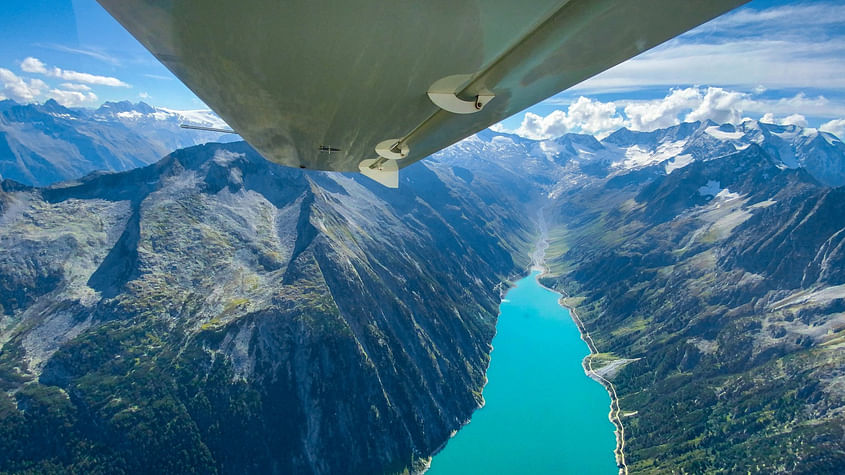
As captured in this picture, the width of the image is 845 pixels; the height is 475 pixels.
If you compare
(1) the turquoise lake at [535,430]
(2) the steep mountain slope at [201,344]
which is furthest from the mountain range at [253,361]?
(1) the turquoise lake at [535,430]

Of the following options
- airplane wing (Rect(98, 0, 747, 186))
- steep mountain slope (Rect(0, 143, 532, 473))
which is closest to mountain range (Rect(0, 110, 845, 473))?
steep mountain slope (Rect(0, 143, 532, 473))

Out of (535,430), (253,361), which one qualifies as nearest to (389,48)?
(253,361)

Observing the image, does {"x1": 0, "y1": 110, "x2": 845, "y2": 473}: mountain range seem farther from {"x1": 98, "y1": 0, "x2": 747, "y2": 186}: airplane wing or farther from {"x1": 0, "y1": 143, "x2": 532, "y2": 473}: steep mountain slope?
{"x1": 98, "y1": 0, "x2": 747, "y2": 186}: airplane wing

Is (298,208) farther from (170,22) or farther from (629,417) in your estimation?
(170,22)

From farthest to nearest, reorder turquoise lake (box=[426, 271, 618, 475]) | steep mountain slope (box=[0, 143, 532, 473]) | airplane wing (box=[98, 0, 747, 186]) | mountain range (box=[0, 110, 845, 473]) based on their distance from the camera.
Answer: turquoise lake (box=[426, 271, 618, 475]) → mountain range (box=[0, 110, 845, 473]) → steep mountain slope (box=[0, 143, 532, 473]) → airplane wing (box=[98, 0, 747, 186])

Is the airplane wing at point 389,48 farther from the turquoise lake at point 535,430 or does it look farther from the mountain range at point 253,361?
the turquoise lake at point 535,430
